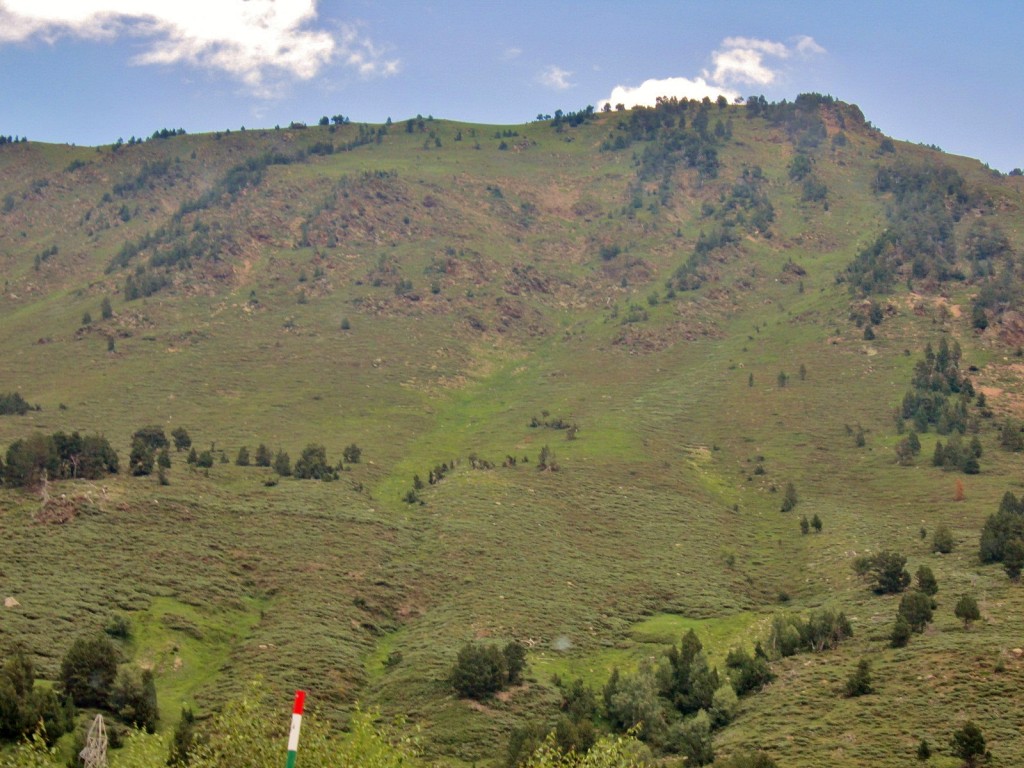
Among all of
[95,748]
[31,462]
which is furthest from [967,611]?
[31,462]

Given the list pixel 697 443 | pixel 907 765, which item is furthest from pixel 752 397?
pixel 907 765

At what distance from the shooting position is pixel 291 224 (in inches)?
7269

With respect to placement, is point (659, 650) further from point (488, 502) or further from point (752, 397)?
point (752, 397)

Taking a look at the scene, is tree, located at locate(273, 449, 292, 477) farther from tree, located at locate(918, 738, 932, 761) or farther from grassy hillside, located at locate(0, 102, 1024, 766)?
tree, located at locate(918, 738, 932, 761)

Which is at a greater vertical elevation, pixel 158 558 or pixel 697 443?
pixel 697 443

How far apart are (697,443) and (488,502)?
3236 cm

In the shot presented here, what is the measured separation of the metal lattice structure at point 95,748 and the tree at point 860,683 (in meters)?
38.5

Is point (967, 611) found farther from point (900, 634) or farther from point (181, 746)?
point (181, 746)

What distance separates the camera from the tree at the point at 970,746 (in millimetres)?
44438

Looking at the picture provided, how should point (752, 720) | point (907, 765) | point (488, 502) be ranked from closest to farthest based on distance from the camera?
point (907, 765), point (752, 720), point (488, 502)

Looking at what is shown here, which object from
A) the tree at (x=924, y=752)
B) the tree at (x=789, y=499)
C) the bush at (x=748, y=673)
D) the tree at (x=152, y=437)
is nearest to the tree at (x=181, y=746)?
the tree at (x=924, y=752)

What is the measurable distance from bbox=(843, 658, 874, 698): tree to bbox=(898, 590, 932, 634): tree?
8.19m

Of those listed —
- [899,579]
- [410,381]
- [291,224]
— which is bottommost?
[899,579]

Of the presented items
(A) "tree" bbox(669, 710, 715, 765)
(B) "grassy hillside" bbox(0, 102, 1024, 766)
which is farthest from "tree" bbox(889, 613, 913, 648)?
(A) "tree" bbox(669, 710, 715, 765)
